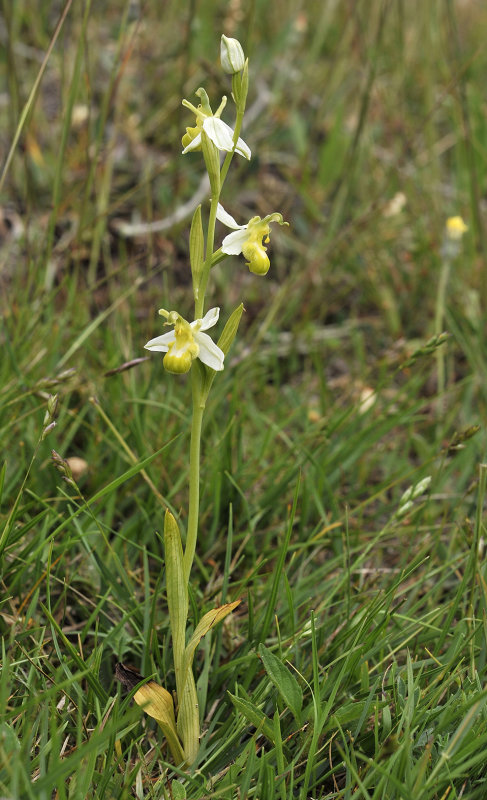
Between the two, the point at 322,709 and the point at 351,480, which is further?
the point at 351,480

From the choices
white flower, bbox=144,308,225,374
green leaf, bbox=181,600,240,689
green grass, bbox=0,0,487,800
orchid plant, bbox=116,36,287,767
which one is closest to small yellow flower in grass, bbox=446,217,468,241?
green grass, bbox=0,0,487,800

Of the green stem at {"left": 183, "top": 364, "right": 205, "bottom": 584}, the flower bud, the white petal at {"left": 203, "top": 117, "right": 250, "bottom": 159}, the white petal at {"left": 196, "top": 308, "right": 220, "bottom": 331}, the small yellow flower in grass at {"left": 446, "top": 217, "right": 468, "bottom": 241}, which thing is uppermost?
the flower bud

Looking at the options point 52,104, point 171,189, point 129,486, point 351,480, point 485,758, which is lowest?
point 351,480

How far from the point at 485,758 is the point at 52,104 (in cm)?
324

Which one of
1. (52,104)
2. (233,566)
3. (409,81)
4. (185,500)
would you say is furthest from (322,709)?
(409,81)

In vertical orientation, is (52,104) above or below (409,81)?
above

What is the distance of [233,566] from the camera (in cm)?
150

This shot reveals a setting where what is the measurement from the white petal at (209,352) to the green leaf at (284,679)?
459 mm

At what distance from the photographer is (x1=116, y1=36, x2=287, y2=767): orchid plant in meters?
1.07

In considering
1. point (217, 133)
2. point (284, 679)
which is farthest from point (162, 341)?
point (284, 679)

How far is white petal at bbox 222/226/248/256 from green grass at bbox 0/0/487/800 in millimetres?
319

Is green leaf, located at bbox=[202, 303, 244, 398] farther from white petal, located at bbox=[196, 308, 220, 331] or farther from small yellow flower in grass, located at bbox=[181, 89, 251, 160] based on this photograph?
small yellow flower in grass, located at bbox=[181, 89, 251, 160]

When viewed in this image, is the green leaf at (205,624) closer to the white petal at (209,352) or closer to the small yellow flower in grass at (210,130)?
the white petal at (209,352)

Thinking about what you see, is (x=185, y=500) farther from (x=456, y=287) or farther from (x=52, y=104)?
(x=52, y=104)
